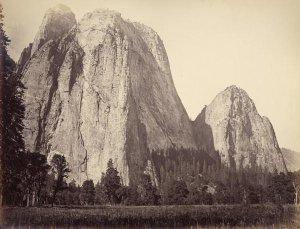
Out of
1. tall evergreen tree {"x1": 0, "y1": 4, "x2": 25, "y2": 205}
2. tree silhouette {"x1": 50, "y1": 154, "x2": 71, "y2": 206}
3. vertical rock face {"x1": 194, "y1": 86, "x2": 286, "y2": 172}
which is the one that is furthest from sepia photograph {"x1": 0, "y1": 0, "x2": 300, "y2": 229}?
vertical rock face {"x1": 194, "y1": 86, "x2": 286, "y2": 172}

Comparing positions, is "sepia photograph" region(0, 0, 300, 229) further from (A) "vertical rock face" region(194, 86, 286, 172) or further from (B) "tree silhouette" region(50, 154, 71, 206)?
(A) "vertical rock face" region(194, 86, 286, 172)

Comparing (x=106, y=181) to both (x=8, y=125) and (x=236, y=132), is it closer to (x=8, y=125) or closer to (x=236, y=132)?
(x=8, y=125)

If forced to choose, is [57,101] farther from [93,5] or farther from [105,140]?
[93,5]

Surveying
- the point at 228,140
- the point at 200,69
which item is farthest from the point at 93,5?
the point at 228,140

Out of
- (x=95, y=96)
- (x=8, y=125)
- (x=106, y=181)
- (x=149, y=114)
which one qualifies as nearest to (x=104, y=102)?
(x=95, y=96)

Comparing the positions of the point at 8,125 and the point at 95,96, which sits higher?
the point at 95,96
